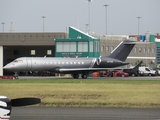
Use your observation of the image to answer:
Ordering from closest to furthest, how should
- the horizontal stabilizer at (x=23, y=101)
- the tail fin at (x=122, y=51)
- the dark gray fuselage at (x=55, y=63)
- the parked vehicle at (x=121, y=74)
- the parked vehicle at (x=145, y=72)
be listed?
the horizontal stabilizer at (x=23, y=101)
the dark gray fuselage at (x=55, y=63)
the tail fin at (x=122, y=51)
the parked vehicle at (x=121, y=74)
the parked vehicle at (x=145, y=72)

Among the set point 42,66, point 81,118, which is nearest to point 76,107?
point 81,118

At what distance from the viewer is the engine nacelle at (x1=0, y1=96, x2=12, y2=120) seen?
5.63 meters

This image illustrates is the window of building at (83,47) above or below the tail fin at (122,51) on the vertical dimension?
above

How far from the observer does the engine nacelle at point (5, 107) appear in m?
5.63

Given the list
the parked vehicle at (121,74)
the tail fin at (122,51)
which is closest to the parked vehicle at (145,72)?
the parked vehicle at (121,74)

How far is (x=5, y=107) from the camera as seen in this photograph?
564cm

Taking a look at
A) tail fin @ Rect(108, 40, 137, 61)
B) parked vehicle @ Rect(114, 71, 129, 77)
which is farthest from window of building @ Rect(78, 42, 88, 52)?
tail fin @ Rect(108, 40, 137, 61)

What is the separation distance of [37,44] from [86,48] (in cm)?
964

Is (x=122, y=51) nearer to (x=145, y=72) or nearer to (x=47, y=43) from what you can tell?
(x=145, y=72)

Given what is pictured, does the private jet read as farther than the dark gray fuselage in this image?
Yes

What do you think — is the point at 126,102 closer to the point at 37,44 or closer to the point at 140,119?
the point at 140,119

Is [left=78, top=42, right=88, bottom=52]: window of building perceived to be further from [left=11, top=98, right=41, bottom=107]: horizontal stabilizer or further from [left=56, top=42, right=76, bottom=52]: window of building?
[left=11, top=98, right=41, bottom=107]: horizontal stabilizer

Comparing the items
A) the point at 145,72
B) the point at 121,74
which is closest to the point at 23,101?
the point at 121,74

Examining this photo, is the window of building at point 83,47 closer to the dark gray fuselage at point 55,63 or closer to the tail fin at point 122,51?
the tail fin at point 122,51
